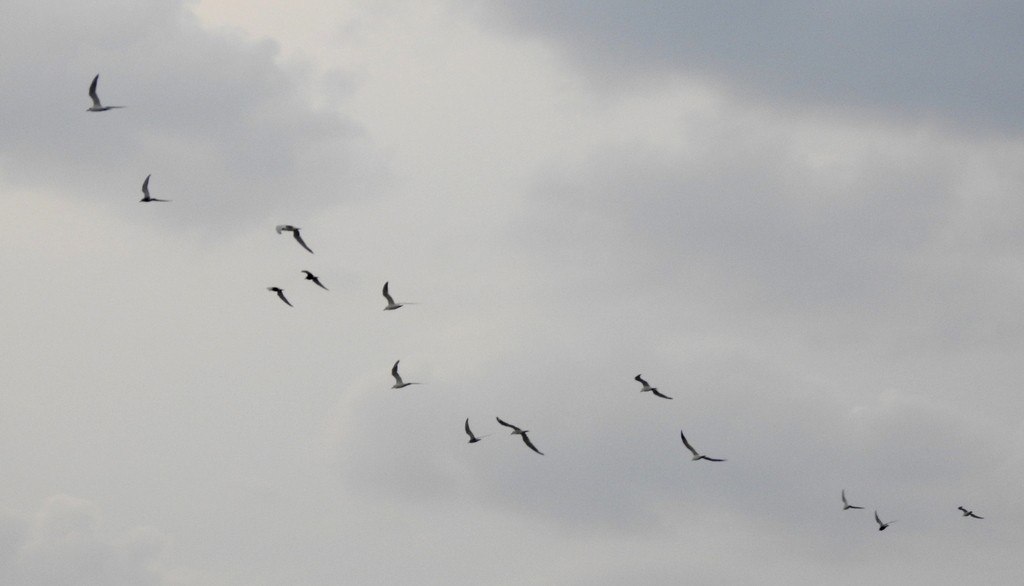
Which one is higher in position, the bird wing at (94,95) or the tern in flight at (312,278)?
the bird wing at (94,95)

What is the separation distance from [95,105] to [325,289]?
101 feet

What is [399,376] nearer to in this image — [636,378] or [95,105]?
[636,378]

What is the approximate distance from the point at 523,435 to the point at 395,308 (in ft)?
63.8

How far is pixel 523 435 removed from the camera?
654 ft

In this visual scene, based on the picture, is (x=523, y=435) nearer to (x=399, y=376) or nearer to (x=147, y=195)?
(x=399, y=376)

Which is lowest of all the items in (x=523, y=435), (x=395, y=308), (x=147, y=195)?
(x=523, y=435)

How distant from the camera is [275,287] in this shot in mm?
190000

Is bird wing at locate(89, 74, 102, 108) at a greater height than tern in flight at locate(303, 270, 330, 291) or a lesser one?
greater

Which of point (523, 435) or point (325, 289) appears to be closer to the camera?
point (325, 289)

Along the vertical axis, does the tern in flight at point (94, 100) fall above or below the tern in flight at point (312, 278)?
above

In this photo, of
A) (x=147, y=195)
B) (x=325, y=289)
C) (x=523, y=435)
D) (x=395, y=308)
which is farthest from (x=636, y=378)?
(x=147, y=195)

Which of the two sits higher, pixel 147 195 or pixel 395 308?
pixel 147 195

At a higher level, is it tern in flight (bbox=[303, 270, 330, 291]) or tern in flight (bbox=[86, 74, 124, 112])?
tern in flight (bbox=[86, 74, 124, 112])

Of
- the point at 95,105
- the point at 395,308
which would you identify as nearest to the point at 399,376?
the point at 395,308
